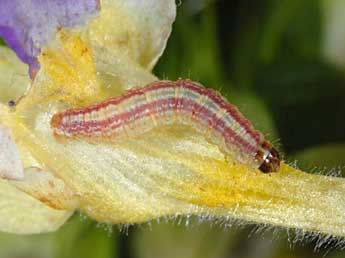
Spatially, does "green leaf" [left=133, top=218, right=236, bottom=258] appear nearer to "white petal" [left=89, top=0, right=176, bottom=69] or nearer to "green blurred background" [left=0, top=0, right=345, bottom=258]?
"green blurred background" [left=0, top=0, right=345, bottom=258]

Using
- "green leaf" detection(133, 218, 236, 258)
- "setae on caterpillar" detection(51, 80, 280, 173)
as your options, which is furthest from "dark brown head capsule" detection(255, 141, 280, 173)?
"green leaf" detection(133, 218, 236, 258)

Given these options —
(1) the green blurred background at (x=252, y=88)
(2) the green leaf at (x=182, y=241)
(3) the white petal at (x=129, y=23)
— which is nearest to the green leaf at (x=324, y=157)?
(1) the green blurred background at (x=252, y=88)

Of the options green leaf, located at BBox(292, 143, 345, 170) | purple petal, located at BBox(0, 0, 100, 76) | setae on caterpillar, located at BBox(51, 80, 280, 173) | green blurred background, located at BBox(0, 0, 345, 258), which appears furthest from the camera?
green blurred background, located at BBox(0, 0, 345, 258)

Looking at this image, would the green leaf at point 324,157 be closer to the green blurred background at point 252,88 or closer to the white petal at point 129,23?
the green blurred background at point 252,88

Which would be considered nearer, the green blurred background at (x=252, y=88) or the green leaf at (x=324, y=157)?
the green leaf at (x=324, y=157)

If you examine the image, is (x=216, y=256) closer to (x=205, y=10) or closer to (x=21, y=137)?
(x=205, y=10)

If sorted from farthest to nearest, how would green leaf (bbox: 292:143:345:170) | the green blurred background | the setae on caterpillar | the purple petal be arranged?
the green blurred background → green leaf (bbox: 292:143:345:170) → the purple petal → the setae on caterpillar

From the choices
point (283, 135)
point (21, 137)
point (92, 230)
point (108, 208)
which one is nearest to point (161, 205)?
point (108, 208)
